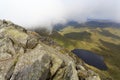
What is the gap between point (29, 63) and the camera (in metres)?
41.2

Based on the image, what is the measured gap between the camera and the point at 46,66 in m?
42.7

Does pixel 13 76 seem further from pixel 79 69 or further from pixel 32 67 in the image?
pixel 79 69

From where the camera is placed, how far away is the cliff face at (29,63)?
4097cm

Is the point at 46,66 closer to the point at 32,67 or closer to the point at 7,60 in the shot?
the point at 32,67

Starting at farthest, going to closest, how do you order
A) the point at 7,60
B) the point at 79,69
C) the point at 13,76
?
the point at 79,69
the point at 7,60
the point at 13,76

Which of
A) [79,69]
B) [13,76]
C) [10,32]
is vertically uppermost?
[10,32]

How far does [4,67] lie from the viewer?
41562 mm

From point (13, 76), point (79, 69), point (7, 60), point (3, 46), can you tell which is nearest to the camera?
point (13, 76)

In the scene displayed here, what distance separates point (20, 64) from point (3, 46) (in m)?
7.35

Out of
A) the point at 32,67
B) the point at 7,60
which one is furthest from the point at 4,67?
the point at 32,67

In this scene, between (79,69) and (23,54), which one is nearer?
(23,54)

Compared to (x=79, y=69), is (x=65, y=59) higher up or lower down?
higher up

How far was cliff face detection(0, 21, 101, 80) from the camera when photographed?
41.0m

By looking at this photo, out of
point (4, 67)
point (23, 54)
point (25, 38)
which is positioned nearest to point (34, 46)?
point (25, 38)
